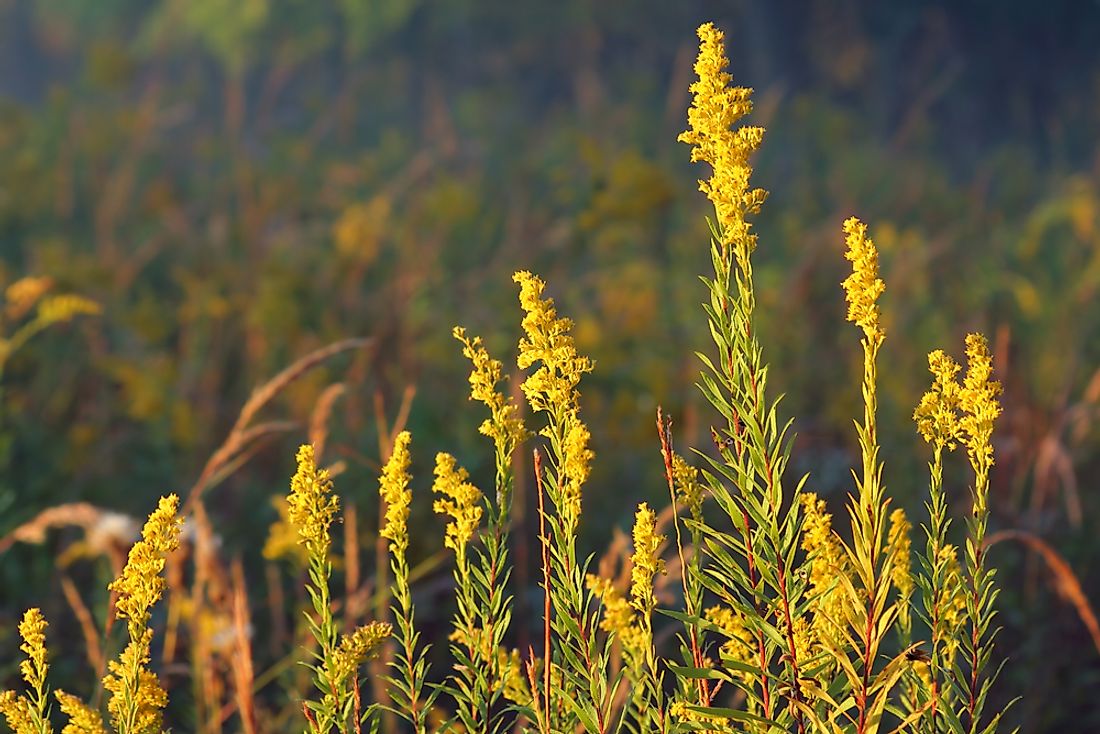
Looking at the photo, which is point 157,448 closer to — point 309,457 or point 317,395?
point 317,395

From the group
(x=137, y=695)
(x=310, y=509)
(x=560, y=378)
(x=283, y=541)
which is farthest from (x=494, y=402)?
(x=283, y=541)

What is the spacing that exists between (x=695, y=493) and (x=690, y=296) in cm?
441

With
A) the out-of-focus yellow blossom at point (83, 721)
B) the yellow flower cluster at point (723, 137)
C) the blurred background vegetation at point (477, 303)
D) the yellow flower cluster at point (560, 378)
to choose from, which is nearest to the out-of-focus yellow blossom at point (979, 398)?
the yellow flower cluster at point (723, 137)

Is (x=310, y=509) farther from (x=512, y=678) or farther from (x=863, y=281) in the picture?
(x=863, y=281)

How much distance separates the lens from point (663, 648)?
335 centimetres

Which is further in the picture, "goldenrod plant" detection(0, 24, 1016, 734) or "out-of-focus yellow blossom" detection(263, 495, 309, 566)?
"out-of-focus yellow blossom" detection(263, 495, 309, 566)

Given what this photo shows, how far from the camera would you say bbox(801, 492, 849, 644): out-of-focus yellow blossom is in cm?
126

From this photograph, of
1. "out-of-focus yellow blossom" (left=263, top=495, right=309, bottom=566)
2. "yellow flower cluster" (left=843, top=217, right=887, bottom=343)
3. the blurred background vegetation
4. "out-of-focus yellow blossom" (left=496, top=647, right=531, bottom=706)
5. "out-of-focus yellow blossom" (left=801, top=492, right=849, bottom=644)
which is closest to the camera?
"yellow flower cluster" (left=843, top=217, right=887, bottom=343)

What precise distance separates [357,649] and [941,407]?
0.62 meters

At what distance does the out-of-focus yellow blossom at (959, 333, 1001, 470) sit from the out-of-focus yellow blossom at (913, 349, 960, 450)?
0.4 inches

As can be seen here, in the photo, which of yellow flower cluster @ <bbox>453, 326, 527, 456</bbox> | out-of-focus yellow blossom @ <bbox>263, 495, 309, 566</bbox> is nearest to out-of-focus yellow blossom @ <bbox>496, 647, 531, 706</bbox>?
yellow flower cluster @ <bbox>453, 326, 527, 456</bbox>

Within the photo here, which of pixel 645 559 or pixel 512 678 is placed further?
pixel 512 678

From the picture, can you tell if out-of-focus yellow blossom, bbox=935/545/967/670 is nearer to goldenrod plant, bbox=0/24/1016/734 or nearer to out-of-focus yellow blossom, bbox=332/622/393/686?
goldenrod plant, bbox=0/24/1016/734

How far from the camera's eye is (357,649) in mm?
1250
